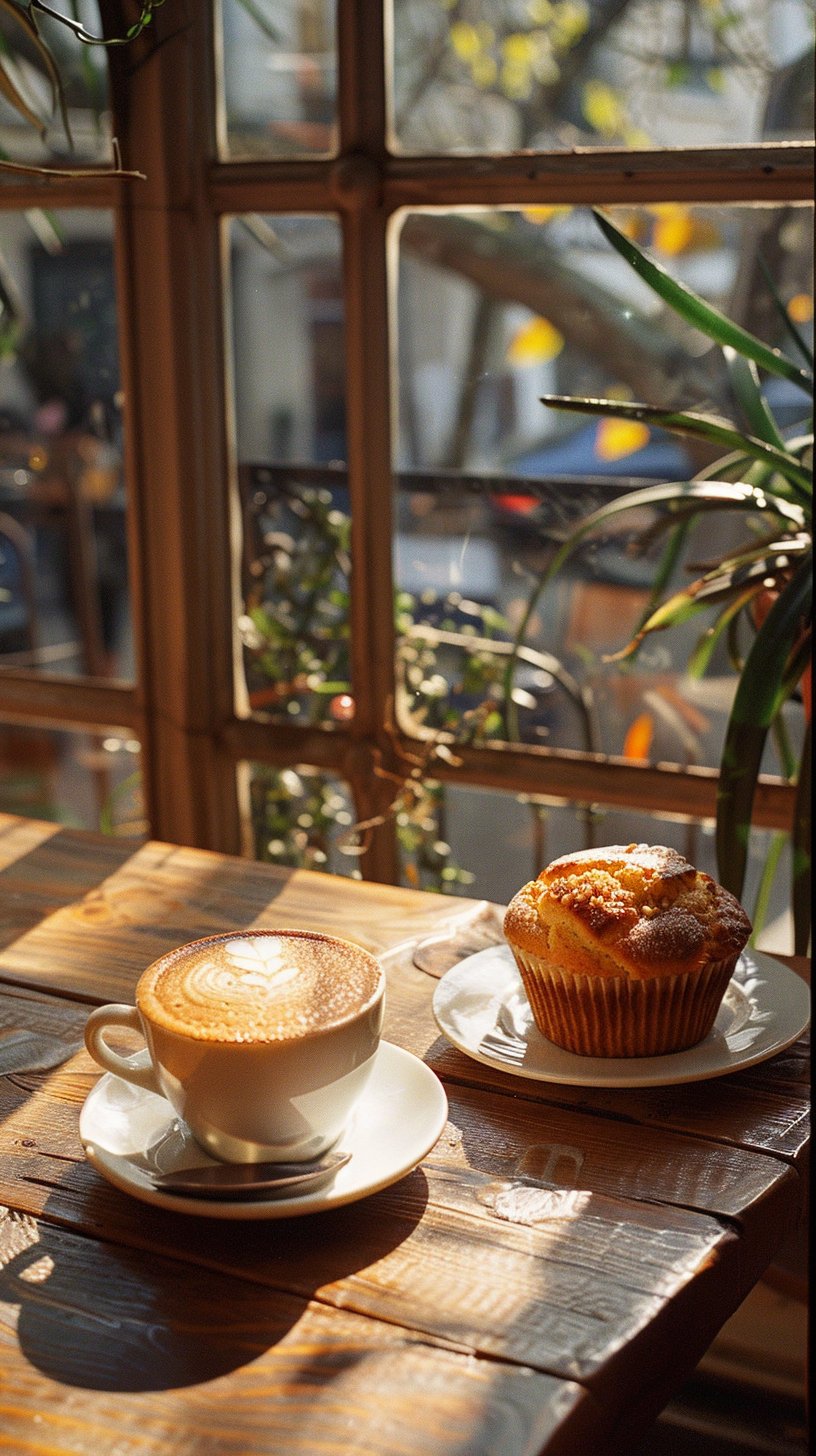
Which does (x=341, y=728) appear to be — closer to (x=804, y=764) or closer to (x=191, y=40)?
(x=804, y=764)

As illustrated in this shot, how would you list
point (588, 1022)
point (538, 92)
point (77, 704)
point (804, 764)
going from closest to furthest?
1. point (588, 1022)
2. point (804, 764)
3. point (538, 92)
4. point (77, 704)

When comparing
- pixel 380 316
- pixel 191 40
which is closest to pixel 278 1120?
pixel 380 316

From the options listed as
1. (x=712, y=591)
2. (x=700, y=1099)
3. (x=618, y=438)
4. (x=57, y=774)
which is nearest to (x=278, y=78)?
(x=618, y=438)

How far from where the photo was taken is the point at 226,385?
1.80 m

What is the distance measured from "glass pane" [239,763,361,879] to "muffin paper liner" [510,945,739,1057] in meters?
1.07

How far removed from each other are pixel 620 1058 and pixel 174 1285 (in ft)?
1.01

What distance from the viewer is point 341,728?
184 cm

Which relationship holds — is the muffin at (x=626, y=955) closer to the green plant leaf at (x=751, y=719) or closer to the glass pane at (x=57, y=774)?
the green plant leaf at (x=751, y=719)

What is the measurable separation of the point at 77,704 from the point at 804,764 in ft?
3.66

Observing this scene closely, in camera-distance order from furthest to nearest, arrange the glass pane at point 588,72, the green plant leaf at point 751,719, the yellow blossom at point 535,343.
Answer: the yellow blossom at point 535,343, the glass pane at point 588,72, the green plant leaf at point 751,719

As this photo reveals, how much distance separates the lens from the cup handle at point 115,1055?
704mm

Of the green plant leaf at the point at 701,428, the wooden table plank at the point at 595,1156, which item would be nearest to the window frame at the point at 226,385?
the green plant leaf at the point at 701,428

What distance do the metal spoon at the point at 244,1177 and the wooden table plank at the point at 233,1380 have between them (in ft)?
0.13

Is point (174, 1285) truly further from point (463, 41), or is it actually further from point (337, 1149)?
point (463, 41)
